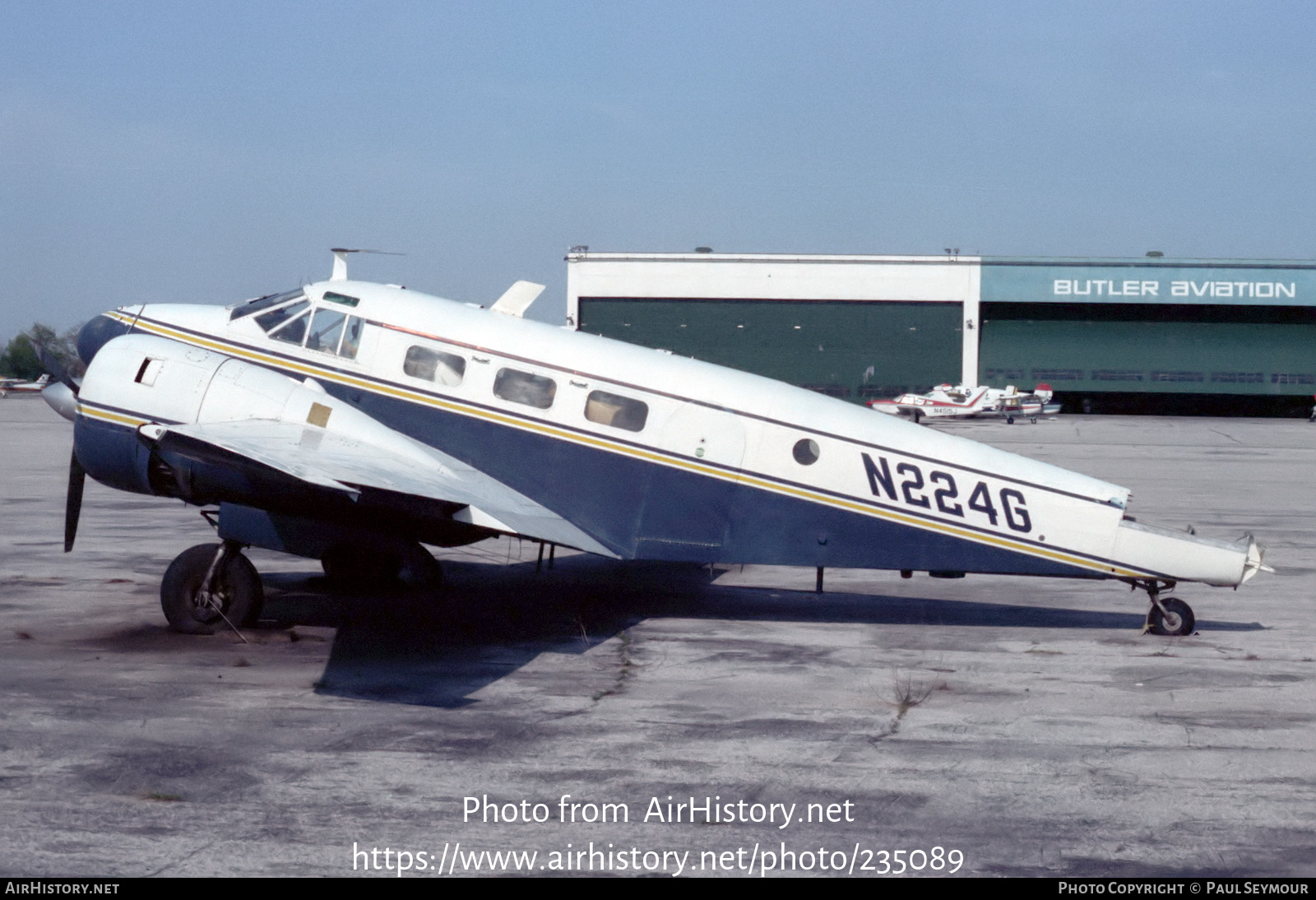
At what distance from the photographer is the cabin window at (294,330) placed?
12891 mm

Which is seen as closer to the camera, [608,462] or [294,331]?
[608,462]

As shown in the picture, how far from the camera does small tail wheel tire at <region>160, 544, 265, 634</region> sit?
39.8 feet

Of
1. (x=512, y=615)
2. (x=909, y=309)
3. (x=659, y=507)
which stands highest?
(x=909, y=309)

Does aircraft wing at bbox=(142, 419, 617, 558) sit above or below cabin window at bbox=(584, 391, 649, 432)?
below

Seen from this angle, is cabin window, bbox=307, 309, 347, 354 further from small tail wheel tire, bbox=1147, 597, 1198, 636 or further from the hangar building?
the hangar building

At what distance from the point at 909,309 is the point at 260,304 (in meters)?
76.1

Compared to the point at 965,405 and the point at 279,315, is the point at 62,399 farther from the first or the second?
the point at 965,405

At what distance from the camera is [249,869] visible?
635 centimetres

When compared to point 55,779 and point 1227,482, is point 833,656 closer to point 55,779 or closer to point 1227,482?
point 55,779

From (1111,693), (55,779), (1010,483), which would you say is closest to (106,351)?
(55,779)

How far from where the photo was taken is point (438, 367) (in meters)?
12.7

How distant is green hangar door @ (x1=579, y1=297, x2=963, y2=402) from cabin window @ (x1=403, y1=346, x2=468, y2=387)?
2864 inches

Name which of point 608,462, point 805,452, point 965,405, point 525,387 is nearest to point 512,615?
point 608,462

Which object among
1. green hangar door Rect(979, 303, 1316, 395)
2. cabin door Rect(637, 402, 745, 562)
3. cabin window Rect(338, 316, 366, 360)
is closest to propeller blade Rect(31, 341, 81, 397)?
cabin window Rect(338, 316, 366, 360)
